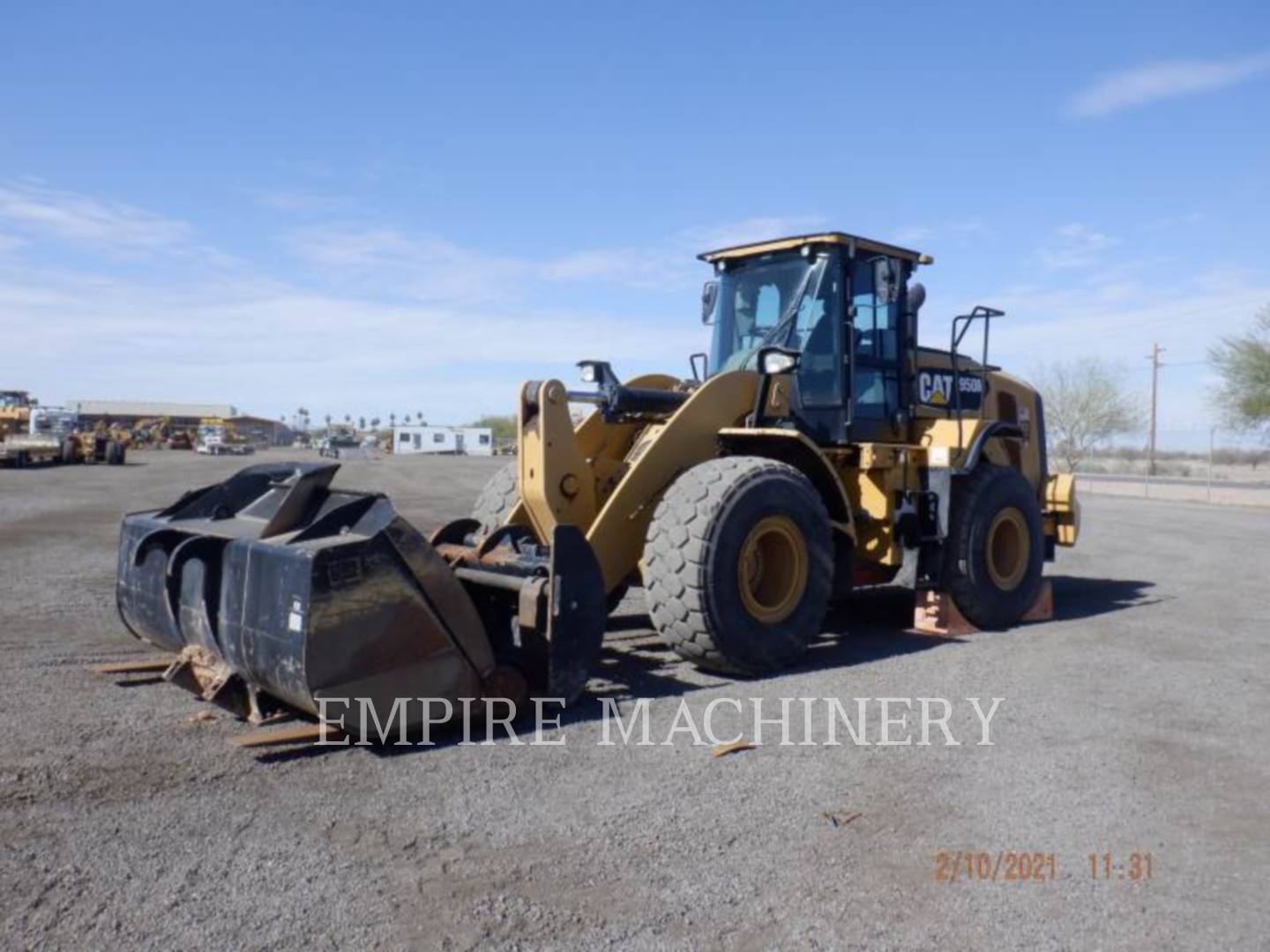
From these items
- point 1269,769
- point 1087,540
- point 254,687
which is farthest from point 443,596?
point 1087,540

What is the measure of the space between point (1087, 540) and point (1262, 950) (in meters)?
15.1

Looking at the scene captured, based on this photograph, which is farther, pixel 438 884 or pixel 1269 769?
pixel 1269 769

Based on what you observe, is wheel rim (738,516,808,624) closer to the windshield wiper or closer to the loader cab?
the loader cab

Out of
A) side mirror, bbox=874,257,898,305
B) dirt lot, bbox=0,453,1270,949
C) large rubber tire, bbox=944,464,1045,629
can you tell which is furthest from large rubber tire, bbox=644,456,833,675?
large rubber tire, bbox=944,464,1045,629

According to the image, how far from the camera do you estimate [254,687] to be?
5.18m

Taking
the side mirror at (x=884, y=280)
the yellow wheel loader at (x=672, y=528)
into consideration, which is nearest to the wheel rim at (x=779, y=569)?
the yellow wheel loader at (x=672, y=528)

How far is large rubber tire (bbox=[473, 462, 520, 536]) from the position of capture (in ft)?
24.3

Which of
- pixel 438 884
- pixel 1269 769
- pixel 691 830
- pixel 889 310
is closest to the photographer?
pixel 438 884

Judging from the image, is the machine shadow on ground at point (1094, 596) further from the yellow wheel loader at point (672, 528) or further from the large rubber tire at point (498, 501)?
the large rubber tire at point (498, 501)

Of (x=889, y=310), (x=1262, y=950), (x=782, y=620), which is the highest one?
(x=889, y=310)

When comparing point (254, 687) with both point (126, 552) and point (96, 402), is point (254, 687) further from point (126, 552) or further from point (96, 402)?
point (96, 402)

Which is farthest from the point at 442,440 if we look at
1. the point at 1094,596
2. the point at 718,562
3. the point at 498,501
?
the point at 718,562

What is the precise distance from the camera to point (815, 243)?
7.70m
